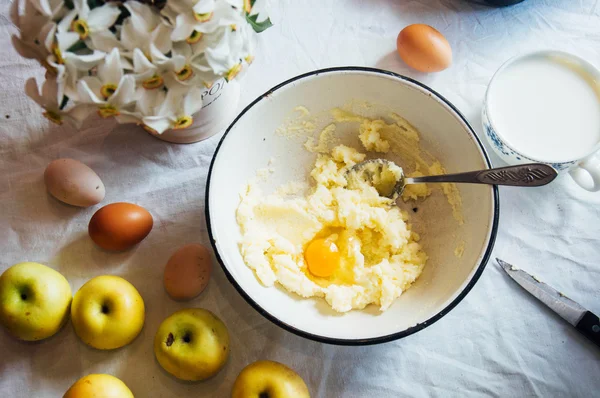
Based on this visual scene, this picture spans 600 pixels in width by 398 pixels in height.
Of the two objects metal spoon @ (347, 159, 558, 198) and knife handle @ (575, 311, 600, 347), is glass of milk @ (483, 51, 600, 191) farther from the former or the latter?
knife handle @ (575, 311, 600, 347)

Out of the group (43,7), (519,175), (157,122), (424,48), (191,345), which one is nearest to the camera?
(43,7)

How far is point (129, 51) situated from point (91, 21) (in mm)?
65

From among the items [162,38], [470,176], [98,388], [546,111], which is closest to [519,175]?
[470,176]

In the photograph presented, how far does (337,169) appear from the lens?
118 cm

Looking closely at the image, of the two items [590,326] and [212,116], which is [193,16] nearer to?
[212,116]

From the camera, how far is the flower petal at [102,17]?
76 centimetres

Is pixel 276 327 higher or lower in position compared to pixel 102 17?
lower

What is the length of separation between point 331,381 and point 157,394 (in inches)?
13.9

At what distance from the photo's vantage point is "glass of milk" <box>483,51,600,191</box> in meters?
1.12

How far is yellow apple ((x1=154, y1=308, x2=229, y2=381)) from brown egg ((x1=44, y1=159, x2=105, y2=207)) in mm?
309

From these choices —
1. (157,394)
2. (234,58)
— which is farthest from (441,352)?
(234,58)

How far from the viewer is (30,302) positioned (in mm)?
1067

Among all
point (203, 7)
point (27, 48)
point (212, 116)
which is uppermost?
point (203, 7)

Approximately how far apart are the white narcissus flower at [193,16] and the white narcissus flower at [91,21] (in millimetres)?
75
